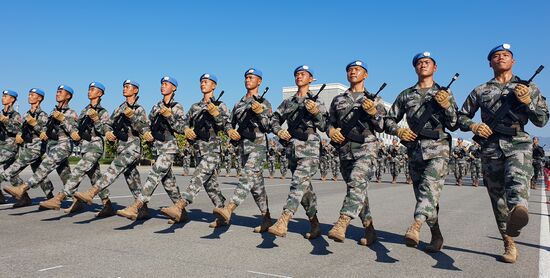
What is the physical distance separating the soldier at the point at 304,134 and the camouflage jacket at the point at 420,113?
938mm

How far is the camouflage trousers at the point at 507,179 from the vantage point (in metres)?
4.48

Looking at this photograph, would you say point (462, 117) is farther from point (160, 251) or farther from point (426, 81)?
point (160, 251)

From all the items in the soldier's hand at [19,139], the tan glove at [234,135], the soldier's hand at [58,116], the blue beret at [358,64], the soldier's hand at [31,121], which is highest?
the blue beret at [358,64]

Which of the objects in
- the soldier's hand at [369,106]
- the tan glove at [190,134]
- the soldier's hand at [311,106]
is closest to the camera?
the soldier's hand at [369,106]

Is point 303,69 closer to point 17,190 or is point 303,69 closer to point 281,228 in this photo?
point 281,228

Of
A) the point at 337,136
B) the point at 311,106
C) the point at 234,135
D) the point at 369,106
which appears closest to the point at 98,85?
the point at 234,135

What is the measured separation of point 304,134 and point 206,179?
1.65 m

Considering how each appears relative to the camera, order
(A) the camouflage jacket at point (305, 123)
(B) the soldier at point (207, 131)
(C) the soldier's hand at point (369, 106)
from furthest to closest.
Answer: (B) the soldier at point (207, 131) → (A) the camouflage jacket at point (305, 123) → (C) the soldier's hand at point (369, 106)

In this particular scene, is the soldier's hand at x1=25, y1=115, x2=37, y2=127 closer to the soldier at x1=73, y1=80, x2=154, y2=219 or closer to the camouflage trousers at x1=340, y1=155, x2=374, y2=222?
the soldier at x1=73, y1=80, x2=154, y2=219

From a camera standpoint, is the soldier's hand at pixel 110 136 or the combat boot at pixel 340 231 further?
the soldier's hand at pixel 110 136

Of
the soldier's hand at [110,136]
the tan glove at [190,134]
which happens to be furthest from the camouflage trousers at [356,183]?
the soldier's hand at [110,136]

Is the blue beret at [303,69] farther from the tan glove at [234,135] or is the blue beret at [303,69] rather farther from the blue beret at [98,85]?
the blue beret at [98,85]

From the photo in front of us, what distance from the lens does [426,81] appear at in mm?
5227

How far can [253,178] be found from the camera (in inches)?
236
